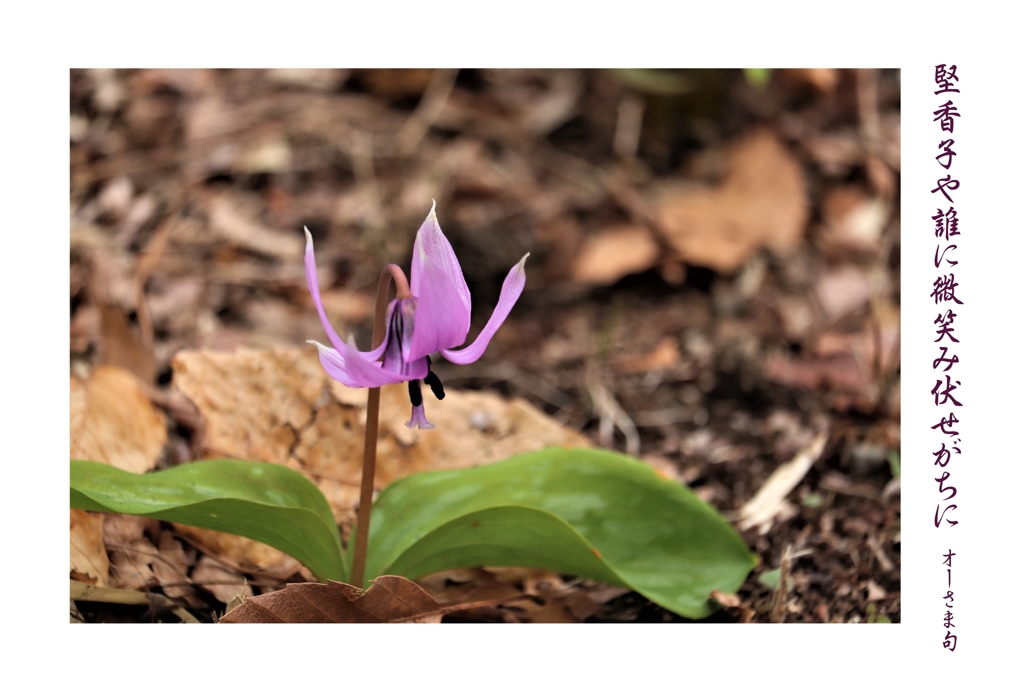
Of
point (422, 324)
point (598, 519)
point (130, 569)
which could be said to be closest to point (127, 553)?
point (130, 569)

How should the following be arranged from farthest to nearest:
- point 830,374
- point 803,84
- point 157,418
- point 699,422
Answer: point 803,84
point 830,374
point 699,422
point 157,418

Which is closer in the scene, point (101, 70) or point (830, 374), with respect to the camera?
point (830, 374)

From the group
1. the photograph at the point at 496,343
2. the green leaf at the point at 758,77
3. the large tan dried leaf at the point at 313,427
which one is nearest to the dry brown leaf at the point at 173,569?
the photograph at the point at 496,343

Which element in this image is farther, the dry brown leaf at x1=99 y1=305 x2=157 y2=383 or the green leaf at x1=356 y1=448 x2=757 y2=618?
the dry brown leaf at x1=99 y1=305 x2=157 y2=383

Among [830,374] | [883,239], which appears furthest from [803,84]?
[830,374]

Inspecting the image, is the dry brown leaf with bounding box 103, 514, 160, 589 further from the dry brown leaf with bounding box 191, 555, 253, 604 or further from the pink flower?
the pink flower

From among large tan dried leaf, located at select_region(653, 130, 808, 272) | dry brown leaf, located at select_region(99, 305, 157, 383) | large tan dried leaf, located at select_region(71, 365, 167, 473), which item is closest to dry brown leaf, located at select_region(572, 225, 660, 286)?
large tan dried leaf, located at select_region(653, 130, 808, 272)
